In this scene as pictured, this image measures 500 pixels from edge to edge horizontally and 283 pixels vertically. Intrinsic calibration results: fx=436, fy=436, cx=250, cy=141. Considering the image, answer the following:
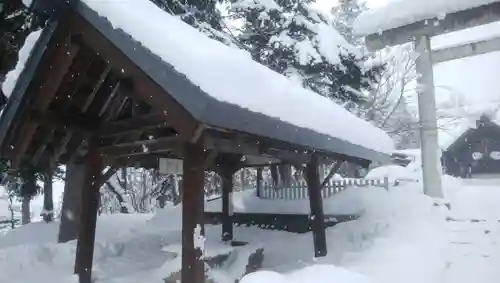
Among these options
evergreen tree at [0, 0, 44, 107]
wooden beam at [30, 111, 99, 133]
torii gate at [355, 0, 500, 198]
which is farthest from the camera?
torii gate at [355, 0, 500, 198]

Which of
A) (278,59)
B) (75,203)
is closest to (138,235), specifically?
(75,203)

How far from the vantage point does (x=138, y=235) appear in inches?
407

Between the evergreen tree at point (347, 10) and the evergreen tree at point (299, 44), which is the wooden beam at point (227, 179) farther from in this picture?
the evergreen tree at point (347, 10)

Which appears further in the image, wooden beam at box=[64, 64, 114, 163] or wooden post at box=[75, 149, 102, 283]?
wooden post at box=[75, 149, 102, 283]

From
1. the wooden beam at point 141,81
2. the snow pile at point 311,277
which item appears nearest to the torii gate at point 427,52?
the snow pile at point 311,277

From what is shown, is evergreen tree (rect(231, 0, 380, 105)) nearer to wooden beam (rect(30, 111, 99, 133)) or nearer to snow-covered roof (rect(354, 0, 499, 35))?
snow-covered roof (rect(354, 0, 499, 35))

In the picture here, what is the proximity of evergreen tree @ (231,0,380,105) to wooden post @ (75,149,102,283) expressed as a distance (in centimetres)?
766

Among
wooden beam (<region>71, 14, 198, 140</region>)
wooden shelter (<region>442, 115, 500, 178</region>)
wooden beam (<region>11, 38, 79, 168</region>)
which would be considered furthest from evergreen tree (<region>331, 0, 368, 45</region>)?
wooden beam (<region>71, 14, 198, 140</region>)

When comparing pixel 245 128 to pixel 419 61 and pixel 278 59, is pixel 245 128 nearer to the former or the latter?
pixel 419 61

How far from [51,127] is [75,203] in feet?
16.2

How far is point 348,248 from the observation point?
765cm

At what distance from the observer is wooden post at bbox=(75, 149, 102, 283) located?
5891 mm

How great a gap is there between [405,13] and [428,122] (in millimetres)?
2301

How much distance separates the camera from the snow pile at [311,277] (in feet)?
13.1
